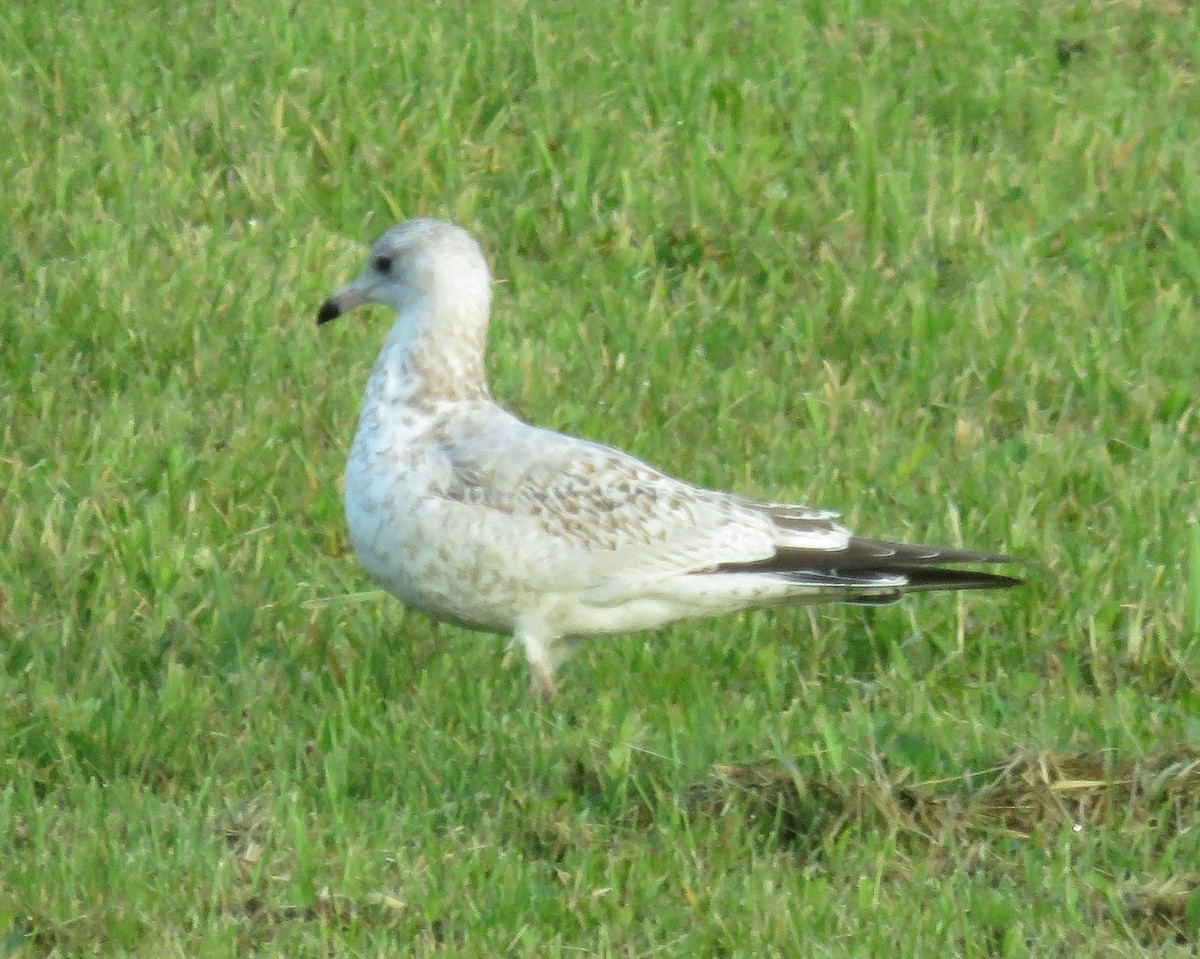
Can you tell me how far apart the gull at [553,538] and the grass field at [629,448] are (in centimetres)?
23

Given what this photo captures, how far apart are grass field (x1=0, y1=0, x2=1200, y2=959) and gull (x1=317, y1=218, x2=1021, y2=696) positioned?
9.2 inches

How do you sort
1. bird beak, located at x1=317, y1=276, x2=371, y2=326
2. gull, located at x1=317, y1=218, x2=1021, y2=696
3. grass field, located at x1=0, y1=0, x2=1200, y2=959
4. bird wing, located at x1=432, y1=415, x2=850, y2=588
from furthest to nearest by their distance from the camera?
1. bird beak, located at x1=317, y1=276, x2=371, y2=326
2. bird wing, located at x1=432, y1=415, x2=850, y2=588
3. gull, located at x1=317, y1=218, x2=1021, y2=696
4. grass field, located at x1=0, y1=0, x2=1200, y2=959

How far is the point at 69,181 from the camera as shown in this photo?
8734 mm

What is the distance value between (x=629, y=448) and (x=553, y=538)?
1.55m

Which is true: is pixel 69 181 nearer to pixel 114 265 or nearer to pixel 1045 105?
pixel 114 265

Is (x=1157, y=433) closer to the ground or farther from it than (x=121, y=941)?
closer to the ground

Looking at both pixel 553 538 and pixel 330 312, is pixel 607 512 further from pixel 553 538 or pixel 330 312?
pixel 330 312

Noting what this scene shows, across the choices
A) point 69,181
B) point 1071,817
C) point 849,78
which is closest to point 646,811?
point 1071,817

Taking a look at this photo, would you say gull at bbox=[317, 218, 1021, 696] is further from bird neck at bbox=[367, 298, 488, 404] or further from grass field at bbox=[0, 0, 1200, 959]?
grass field at bbox=[0, 0, 1200, 959]

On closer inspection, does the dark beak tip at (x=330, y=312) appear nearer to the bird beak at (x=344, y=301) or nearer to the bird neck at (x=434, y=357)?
the bird beak at (x=344, y=301)

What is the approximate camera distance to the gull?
19.1ft

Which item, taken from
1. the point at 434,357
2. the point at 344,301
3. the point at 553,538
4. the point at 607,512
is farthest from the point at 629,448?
the point at 553,538

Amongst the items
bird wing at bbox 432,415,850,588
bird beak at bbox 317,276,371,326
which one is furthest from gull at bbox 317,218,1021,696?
bird beak at bbox 317,276,371,326

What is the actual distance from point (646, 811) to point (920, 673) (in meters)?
1.32
